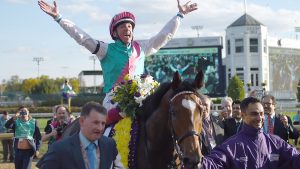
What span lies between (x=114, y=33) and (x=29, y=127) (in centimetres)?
557

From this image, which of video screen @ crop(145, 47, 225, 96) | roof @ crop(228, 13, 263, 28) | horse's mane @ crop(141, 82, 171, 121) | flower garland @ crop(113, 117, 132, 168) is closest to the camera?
horse's mane @ crop(141, 82, 171, 121)

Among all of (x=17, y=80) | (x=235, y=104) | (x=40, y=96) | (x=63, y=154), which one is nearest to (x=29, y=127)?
(x=235, y=104)

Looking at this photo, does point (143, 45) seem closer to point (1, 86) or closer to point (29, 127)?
point (29, 127)

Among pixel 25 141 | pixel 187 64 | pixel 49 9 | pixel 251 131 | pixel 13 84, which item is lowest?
pixel 25 141

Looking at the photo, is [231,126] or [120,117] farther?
[231,126]

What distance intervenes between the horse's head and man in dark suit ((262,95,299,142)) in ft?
8.76

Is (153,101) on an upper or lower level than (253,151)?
upper

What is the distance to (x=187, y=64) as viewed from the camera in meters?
44.2

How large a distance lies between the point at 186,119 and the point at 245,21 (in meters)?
63.6

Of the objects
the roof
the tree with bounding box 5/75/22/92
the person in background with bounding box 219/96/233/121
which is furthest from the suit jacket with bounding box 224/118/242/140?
the tree with bounding box 5/75/22/92

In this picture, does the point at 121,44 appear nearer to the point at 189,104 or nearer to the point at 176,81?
the point at 176,81

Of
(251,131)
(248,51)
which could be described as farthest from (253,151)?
(248,51)

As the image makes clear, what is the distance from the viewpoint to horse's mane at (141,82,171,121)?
16.7 ft

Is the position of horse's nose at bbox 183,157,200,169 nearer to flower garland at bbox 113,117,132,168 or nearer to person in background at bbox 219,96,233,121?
flower garland at bbox 113,117,132,168
